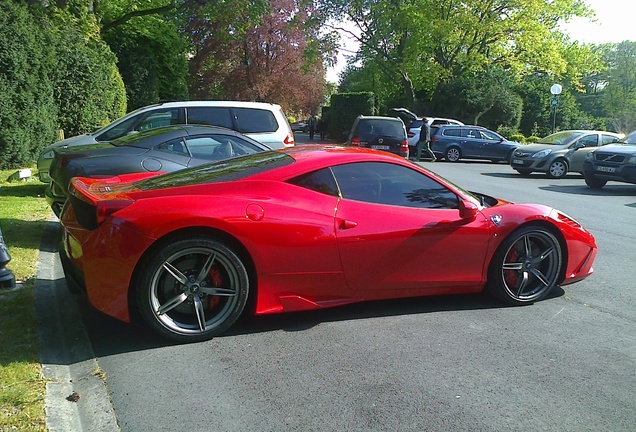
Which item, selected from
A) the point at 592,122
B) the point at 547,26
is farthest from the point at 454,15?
the point at 592,122

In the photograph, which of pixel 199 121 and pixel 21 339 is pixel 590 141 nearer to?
pixel 199 121

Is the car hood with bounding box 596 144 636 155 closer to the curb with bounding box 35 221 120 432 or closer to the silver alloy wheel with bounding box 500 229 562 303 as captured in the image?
the silver alloy wheel with bounding box 500 229 562 303

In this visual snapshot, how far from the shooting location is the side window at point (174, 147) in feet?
24.6

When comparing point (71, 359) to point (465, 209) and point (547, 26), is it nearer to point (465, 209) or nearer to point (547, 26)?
point (465, 209)

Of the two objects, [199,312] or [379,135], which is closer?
[199,312]

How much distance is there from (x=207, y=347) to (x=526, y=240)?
113 inches

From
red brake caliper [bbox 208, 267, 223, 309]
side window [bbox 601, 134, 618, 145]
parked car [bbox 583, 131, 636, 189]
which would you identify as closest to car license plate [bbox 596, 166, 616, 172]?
parked car [bbox 583, 131, 636, 189]

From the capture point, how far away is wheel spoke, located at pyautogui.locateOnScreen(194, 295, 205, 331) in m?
4.04

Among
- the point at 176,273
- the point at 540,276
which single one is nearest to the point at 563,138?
the point at 540,276

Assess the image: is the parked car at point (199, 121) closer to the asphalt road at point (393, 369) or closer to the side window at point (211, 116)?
the side window at point (211, 116)

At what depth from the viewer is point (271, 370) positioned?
3682 millimetres

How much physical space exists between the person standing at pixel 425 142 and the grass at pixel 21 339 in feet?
54.9

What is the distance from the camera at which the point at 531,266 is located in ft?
16.5

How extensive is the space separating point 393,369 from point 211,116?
773 centimetres
